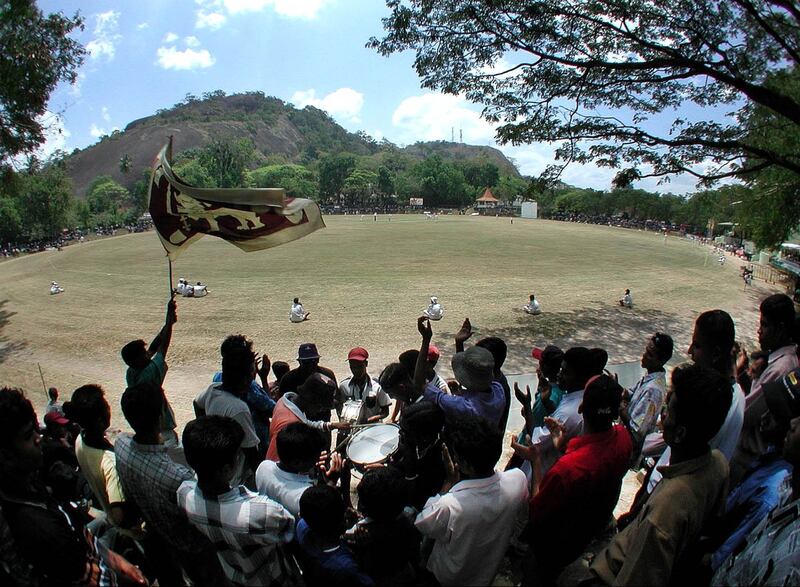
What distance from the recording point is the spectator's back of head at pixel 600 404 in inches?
103

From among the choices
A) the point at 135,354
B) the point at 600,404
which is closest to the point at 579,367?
the point at 600,404

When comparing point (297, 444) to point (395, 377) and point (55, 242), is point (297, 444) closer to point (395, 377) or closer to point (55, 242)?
point (395, 377)

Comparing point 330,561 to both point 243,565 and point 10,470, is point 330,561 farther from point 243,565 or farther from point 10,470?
point 10,470

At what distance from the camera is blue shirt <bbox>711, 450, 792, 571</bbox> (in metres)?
2.21

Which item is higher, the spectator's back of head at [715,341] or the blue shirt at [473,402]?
the spectator's back of head at [715,341]

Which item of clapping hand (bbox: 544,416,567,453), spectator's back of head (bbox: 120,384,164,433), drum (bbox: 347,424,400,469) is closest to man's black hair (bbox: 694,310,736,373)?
clapping hand (bbox: 544,416,567,453)

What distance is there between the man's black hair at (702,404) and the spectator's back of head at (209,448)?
2236mm

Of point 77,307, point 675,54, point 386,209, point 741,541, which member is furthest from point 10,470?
point 386,209

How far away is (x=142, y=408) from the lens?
2.62 meters

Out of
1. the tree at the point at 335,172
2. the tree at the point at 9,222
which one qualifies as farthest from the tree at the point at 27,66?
the tree at the point at 335,172

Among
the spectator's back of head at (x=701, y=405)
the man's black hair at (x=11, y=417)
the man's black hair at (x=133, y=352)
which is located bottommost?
the man's black hair at (x=133, y=352)

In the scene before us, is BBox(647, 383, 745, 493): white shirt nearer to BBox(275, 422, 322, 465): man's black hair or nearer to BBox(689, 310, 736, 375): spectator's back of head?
BBox(689, 310, 736, 375): spectator's back of head

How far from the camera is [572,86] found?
10648mm

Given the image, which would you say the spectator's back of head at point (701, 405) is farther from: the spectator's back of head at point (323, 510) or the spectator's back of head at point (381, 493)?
the spectator's back of head at point (323, 510)
